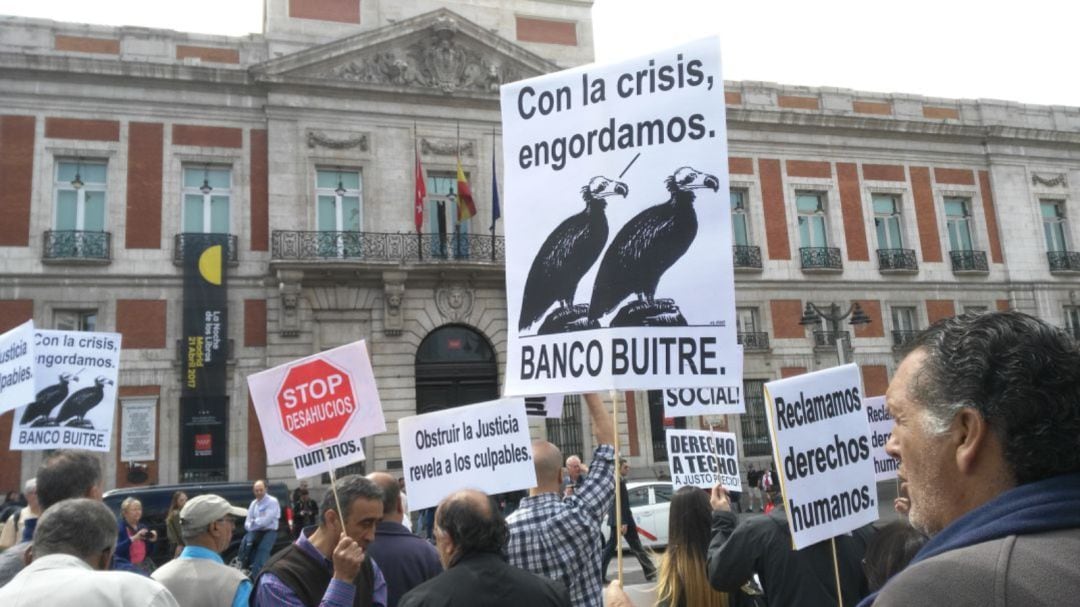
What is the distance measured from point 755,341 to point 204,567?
23819 mm

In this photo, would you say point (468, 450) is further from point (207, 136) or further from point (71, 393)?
point (207, 136)

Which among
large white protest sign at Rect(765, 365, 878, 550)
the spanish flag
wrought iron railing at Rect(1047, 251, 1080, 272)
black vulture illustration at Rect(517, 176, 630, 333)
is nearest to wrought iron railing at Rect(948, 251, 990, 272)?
wrought iron railing at Rect(1047, 251, 1080, 272)

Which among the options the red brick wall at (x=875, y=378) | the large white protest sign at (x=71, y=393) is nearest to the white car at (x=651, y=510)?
the large white protest sign at (x=71, y=393)

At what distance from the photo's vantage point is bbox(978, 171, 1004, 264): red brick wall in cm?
2970

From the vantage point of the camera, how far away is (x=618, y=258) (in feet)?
14.4

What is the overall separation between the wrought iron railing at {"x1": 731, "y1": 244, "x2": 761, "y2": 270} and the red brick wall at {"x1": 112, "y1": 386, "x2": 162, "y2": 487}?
17.7 m

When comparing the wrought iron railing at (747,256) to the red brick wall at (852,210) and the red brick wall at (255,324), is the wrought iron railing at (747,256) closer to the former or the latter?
the red brick wall at (852,210)

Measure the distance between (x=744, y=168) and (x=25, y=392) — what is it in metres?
22.9

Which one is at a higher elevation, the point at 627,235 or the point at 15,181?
the point at 15,181

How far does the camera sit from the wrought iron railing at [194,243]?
21.6 m

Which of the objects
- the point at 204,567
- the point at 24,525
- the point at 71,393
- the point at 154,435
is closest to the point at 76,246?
the point at 154,435

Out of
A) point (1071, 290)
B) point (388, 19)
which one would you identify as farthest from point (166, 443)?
point (1071, 290)

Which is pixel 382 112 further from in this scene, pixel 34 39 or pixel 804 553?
pixel 804 553

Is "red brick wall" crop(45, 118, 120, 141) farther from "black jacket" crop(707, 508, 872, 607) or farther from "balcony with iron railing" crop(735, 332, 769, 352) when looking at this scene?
"black jacket" crop(707, 508, 872, 607)
